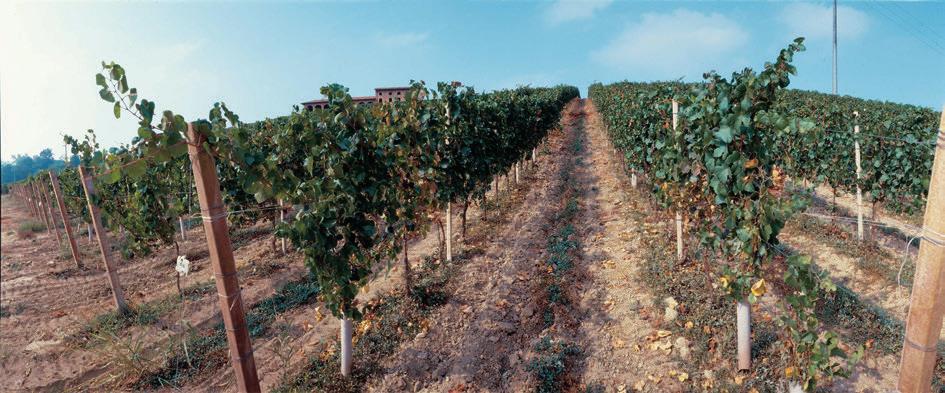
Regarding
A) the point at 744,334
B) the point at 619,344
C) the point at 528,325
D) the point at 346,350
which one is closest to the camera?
the point at 744,334

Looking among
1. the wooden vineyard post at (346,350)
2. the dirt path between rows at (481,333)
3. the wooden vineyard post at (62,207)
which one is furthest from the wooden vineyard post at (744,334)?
the wooden vineyard post at (62,207)

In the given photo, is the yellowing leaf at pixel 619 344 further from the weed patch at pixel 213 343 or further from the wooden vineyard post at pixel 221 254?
the weed patch at pixel 213 343

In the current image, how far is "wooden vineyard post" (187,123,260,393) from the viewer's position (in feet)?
10.1

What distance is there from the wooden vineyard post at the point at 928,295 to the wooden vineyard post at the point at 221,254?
435 cm

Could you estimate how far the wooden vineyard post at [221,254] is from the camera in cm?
309

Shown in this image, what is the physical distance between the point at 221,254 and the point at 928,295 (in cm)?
455

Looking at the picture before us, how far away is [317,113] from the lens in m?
4.60

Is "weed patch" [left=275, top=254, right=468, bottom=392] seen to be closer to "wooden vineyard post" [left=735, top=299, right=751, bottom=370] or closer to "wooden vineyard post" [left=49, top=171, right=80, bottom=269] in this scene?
"wooden vineyard post" [left=735, top=299, right=751, bottom=370]

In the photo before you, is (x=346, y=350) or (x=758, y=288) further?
(x=346, y=350)

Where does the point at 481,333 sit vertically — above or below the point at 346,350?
below

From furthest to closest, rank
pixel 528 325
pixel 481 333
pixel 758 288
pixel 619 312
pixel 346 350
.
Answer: pixel 619 312
pixel 528 325
pixel 481 333
pixel 346 350
pixel 758 288

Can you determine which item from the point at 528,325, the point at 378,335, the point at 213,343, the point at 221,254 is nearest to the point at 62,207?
the point at 213,343

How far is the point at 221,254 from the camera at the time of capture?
129 inches

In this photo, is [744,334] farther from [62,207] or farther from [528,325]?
[62,207]
